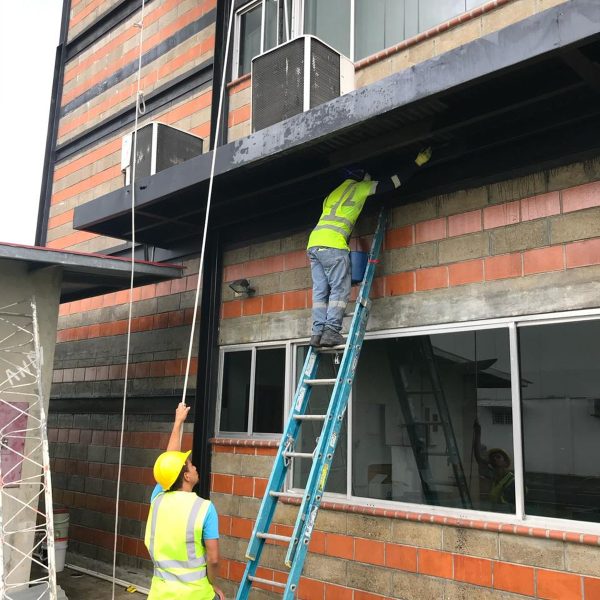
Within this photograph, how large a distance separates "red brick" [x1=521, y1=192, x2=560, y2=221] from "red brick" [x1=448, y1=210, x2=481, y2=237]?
43cm

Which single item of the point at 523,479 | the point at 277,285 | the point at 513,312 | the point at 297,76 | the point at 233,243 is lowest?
the point at 523,479

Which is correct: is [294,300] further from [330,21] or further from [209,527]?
[209,527]

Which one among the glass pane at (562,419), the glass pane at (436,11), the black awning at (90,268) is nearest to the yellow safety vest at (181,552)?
the glass pane at (562,419)

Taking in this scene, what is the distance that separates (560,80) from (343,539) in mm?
4424

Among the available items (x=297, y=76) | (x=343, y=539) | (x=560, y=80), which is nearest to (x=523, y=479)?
(x=343, y=539)

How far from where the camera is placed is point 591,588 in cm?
473

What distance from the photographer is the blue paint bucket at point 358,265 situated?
6441 mm

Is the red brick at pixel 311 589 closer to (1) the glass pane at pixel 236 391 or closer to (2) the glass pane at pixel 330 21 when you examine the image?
(1) the glass pane at pixel 236 391

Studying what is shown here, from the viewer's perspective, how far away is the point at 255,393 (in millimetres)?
7734

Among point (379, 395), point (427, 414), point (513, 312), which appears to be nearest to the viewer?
point (513, 312)

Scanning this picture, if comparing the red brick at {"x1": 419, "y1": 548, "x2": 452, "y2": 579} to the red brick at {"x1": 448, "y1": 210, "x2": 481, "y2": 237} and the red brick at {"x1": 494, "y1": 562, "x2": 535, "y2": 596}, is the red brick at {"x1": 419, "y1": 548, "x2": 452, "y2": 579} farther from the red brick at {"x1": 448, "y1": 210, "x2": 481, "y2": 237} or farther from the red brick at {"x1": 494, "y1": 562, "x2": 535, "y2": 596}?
the red brick at {"x1": 448, "y1": 210, "x2": 481, "y2": 237}

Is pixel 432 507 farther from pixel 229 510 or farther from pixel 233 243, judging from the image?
pixel 233 243

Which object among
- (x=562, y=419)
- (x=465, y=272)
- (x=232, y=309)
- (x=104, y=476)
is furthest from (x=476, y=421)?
(x=104, y=476)

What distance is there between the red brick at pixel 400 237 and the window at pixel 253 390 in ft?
5.96
